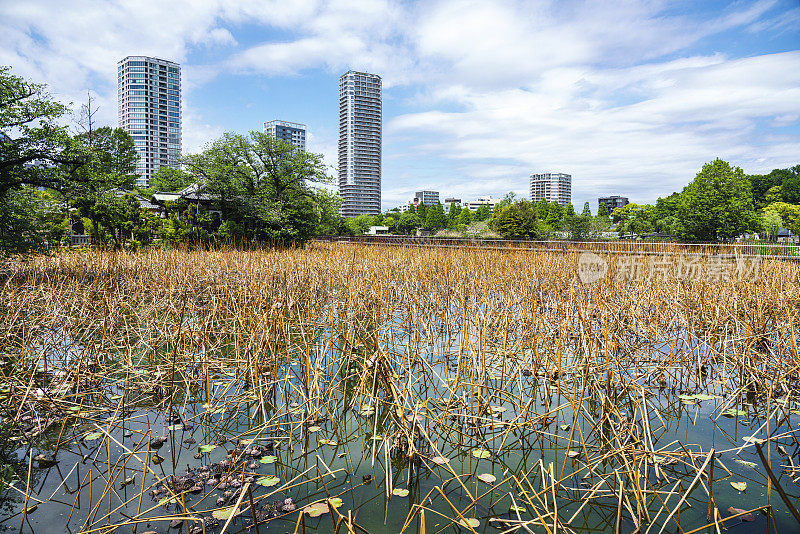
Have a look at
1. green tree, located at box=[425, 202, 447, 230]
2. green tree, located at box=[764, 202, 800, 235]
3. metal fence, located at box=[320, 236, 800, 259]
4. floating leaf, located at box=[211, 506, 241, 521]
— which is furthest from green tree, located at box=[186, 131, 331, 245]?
green tree, located at box=[764, 202, 800, 235]

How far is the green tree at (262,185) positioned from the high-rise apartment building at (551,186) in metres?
146

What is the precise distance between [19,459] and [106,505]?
3.16ft

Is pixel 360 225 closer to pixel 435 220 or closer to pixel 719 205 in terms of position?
pixel 435 220

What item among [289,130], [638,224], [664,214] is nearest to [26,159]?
[638,224]

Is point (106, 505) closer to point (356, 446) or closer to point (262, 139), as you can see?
point (356, 446)

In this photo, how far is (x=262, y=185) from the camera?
1838 cm

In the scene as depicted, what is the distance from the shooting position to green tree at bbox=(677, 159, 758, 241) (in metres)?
20.6

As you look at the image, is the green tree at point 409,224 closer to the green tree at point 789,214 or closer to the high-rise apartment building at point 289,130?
the green tree at point 789,214

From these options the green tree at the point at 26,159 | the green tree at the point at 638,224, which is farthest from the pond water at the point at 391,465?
the green tree at the point at 638,224

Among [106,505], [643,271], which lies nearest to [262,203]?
[643,271]

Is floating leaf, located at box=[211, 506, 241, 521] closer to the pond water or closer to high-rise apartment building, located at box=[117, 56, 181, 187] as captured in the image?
the pond water

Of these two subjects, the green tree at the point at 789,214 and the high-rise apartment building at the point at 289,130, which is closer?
the green tree at the point at 789,214

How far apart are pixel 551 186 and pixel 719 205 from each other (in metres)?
142

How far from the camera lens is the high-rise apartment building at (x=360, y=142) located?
105 meters
